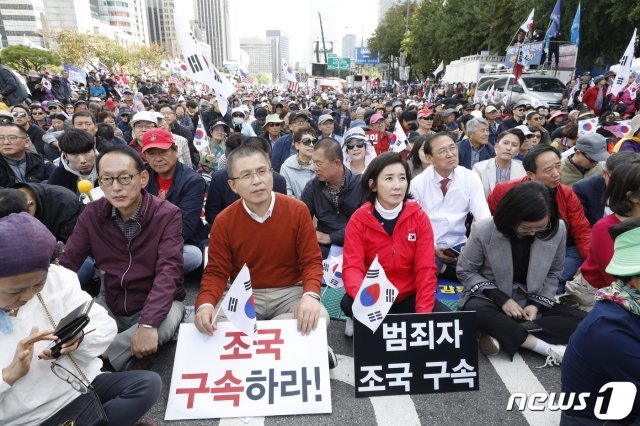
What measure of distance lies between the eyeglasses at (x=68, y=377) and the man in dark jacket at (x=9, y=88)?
1080 centimetres

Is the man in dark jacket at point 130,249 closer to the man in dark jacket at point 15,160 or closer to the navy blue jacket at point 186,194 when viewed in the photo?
the navy blue jacket at point 186,194

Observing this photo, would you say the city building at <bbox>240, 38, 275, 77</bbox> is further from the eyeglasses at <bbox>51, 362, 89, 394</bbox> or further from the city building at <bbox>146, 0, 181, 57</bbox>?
the eyeglasses at <bbox>51, 362, 89, 394</bbox>

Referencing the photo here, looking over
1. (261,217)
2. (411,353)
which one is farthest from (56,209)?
(411,353)

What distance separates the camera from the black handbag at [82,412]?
202 cm

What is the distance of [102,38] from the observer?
52.5 meters

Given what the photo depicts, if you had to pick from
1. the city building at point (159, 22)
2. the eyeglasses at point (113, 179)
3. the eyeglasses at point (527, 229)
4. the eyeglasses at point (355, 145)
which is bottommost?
the eyeglasses at point (527, 229)

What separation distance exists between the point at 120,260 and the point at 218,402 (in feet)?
4.00

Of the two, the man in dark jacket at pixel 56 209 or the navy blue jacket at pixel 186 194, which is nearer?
the man in dark jacket at pixel 56 209

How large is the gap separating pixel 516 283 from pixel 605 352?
1507 millimetres

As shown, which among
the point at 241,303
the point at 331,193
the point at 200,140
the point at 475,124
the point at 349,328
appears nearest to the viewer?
the point at 241,303

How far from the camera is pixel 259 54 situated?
7156 inches

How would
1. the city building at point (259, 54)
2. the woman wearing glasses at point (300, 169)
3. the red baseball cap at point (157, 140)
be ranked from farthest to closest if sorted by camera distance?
the city building at point (259, 54) < the woman wearing glasses at point (300, 169) < the red baseball cap at point (157, 140)

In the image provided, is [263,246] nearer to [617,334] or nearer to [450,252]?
[617,334]

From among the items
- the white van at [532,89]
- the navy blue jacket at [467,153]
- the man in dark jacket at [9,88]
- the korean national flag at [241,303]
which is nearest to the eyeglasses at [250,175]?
the korean national flag at [241,303]
